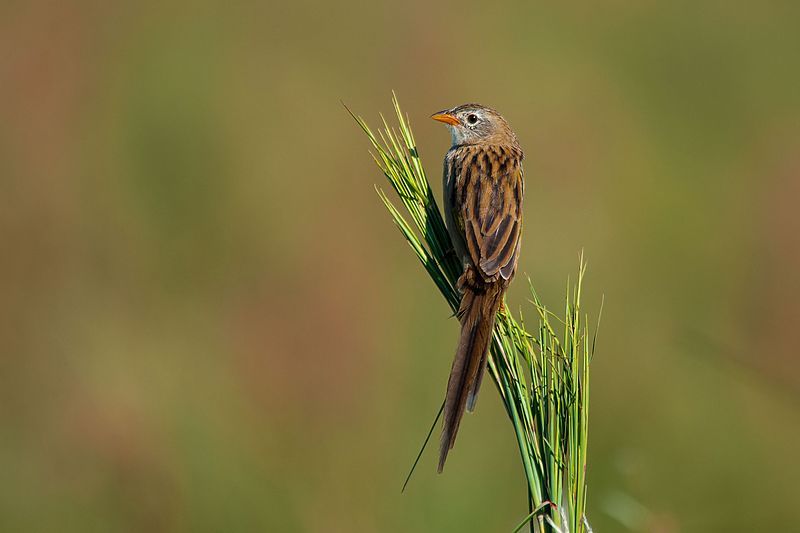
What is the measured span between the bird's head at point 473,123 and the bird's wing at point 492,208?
0.22 meters

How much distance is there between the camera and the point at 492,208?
3.77 m

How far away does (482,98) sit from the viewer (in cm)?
902

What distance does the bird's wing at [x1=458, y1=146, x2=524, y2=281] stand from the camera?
3357 mm

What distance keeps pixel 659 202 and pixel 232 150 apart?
11.7 ft

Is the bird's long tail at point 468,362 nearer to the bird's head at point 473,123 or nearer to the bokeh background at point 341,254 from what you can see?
the bird's head at point 473,123

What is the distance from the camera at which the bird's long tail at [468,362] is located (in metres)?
2.24

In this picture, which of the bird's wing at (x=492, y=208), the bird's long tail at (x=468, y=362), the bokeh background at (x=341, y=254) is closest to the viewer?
the bird's long tail at (x=468, y=362)

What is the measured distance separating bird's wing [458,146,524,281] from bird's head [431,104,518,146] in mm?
217

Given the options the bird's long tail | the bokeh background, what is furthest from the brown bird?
the bokeh background

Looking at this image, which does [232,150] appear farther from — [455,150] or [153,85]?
Answer: [455,150]

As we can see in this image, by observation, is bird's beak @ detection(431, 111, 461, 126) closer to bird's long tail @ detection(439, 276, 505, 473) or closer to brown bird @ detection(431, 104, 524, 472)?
brown bird @ detection(431, 104, 524, 472)

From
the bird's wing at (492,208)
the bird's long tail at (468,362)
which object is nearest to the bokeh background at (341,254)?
the bird's wing at (492,208)

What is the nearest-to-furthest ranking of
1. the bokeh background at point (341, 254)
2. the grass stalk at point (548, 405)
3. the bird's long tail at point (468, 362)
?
1. the grass stalk at point (548, 405)
2. the bird's long tail at point (468, 362)
3. the bokeh background at point (341, 254)

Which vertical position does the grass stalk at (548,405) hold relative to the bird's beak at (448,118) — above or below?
below
